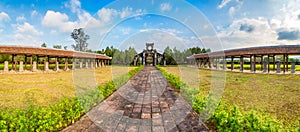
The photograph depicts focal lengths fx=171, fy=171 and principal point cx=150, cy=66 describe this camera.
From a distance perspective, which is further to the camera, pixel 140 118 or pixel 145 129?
pixel 140 118

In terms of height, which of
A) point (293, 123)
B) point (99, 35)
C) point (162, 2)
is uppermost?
point (162, 2)

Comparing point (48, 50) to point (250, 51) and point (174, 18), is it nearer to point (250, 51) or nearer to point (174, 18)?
point (174, 18)

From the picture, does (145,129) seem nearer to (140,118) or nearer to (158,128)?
(158,128)

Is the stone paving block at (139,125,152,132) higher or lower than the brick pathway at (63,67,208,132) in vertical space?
lower

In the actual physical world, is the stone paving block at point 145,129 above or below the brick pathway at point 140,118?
below

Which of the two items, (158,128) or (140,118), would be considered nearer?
(158,128)

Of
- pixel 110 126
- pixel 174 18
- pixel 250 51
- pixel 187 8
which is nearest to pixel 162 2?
pixel 174 18

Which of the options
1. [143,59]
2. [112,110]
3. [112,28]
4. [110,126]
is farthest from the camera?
[143,59]

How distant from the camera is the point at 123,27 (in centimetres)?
554

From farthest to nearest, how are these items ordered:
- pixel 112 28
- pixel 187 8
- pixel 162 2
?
pixel 112 28
pixel 162 2
pixel 187 8

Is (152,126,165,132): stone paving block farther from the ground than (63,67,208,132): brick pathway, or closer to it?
closer to it

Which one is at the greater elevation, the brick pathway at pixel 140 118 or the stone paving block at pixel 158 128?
the brick pathway at pixel 140 118

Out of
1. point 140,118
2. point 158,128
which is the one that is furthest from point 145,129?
point 140,118

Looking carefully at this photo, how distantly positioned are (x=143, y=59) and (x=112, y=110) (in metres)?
38.3
